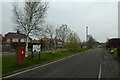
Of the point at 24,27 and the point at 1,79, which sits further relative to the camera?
the point at 24,27

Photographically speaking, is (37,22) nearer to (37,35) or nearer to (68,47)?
(37,35)

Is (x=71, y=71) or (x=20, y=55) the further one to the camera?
(x=20, y=55)

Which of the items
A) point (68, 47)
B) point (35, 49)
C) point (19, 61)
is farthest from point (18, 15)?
point (68, 47)

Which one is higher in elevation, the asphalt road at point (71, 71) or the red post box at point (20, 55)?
the red post box at point (20, 55)

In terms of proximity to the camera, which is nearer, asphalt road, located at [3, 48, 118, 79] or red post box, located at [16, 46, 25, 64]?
asphalt road, located at [3, 48, 118, 79]

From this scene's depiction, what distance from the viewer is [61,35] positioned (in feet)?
248

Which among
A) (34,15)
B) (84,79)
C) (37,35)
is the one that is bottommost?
(84,79)

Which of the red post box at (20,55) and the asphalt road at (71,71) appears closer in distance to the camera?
the asphalt road at (71,71)

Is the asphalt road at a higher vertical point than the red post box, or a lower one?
lower

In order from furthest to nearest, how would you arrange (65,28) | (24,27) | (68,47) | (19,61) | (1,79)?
(65,28)
(68,47)
(24,27)
(19,61)
(1,79)

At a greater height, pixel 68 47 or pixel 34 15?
pixel 34 15

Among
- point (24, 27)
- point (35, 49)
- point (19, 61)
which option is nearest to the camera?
point (19, 61)

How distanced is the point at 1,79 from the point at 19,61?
8614mm

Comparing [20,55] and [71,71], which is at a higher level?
[20,55]
